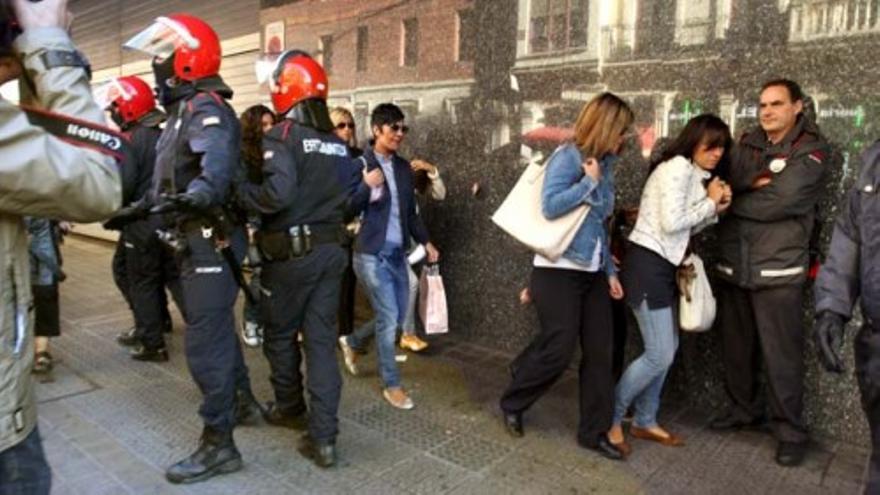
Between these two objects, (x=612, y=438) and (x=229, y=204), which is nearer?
(x=229, y=204)

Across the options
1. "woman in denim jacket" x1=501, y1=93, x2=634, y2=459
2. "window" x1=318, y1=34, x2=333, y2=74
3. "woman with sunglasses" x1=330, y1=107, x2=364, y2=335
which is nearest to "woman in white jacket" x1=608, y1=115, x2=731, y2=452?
"woman in denim jacket" x1=501, y1=93, x2=634, y2=459

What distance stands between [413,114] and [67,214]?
174 inches

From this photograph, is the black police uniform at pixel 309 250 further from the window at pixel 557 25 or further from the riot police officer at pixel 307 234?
the window at pixel 557 25

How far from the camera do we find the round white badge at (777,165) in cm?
347

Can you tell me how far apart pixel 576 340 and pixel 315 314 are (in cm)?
140

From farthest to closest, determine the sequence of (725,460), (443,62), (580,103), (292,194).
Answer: (443,62) → (580,103) → (725,460) → (292,194)

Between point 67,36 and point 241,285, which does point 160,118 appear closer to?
point 241,285

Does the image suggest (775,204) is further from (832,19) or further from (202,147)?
(202,147)

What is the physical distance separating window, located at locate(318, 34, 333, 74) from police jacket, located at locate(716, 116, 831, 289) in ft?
13.7

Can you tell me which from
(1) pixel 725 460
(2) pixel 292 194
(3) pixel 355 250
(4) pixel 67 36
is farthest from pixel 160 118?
(1) pixel 725 460

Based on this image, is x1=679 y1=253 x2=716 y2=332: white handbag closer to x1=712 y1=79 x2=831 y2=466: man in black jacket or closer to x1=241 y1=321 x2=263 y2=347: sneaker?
x1=712 y1=79 x2=831 y2=466: man in black jacket

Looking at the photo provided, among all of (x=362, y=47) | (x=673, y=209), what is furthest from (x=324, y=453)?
(x=362, y=47)

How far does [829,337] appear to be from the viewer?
2424 millimetres

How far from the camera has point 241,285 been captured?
340cm
